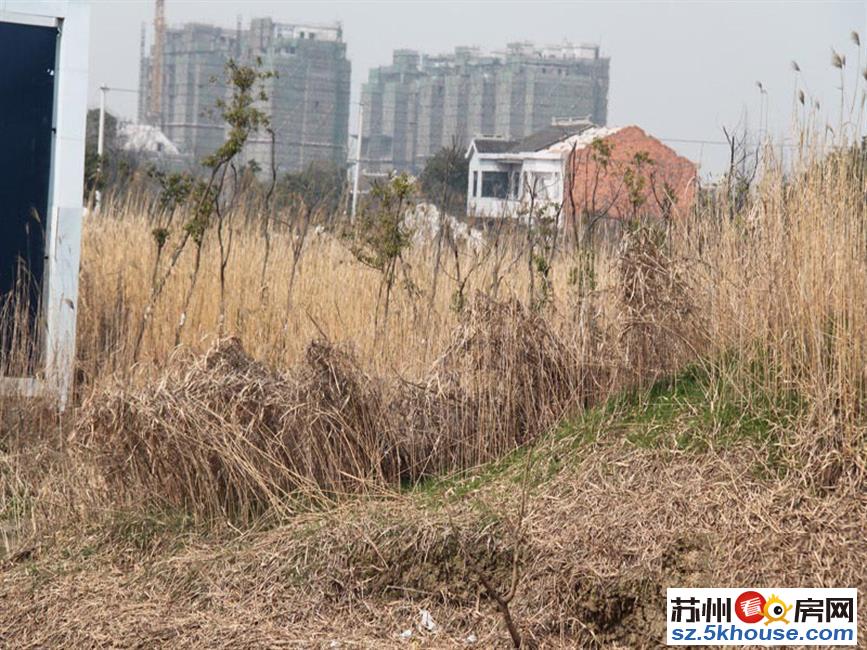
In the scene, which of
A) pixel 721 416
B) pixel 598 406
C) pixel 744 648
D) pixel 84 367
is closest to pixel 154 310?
pixel 84 367

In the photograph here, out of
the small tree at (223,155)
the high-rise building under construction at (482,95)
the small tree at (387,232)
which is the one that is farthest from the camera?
the high-rise building under construction at (482,95)

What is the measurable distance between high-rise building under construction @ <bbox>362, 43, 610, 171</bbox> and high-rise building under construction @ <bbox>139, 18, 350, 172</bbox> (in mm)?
3482

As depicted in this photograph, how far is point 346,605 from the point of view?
4.82 m

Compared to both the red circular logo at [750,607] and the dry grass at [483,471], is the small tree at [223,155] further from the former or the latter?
the red circular logo at [750,607]

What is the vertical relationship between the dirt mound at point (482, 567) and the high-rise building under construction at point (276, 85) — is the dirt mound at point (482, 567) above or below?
→ below

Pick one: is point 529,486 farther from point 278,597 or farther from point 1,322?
point 1,322

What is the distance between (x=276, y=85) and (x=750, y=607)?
68.8 meters

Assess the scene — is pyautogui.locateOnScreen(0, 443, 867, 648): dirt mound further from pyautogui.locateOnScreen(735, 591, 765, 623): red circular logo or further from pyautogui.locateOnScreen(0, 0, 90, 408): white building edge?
pyautogui.locateOnScreen(0, 0, 90, 408): white building edge

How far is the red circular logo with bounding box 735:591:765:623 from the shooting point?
432 centimetres

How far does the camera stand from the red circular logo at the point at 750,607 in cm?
432

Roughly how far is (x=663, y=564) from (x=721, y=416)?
896mm

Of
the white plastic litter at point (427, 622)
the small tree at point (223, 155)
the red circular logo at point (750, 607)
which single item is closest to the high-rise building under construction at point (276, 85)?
the small tree at point (223, 155)

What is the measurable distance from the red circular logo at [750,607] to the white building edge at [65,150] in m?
4.70

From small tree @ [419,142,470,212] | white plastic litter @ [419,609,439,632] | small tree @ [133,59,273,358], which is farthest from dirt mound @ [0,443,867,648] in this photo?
small tree @ [133,59,273,358]
